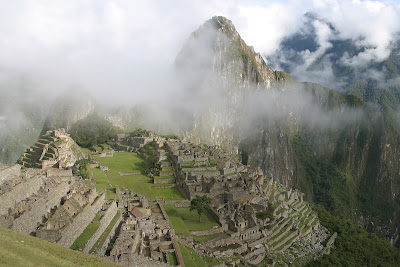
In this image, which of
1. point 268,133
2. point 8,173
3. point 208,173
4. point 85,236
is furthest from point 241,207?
point 268,133

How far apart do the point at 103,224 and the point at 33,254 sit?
10293mm

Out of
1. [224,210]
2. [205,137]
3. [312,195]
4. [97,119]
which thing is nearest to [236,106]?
[205,137]

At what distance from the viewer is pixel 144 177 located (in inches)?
1825

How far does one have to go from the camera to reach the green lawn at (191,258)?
2329 cm

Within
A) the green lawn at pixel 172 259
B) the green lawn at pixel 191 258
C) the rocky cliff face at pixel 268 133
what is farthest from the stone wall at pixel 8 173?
the rocky cliff face at pixel 268 133

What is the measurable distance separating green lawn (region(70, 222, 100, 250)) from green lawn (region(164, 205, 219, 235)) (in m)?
8.45

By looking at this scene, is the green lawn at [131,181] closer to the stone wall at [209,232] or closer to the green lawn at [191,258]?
the stone wall at [209,232]

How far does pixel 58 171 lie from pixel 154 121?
3554 inches

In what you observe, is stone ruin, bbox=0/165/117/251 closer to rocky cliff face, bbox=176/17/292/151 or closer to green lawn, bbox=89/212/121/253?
green lawn, bbox=89/212/121/253

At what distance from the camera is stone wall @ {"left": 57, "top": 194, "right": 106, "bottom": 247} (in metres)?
19.6

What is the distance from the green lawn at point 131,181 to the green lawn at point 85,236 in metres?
11.7

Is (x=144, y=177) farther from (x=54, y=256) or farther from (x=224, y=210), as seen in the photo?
(x=54, y=256)

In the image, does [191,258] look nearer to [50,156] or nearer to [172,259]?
[172,259]

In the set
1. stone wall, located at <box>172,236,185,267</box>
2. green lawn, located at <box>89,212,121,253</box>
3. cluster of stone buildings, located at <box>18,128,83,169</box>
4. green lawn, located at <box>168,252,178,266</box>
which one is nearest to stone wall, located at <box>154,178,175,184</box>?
cluster of stone buildings, located at <box>18,128,83,169</box>
